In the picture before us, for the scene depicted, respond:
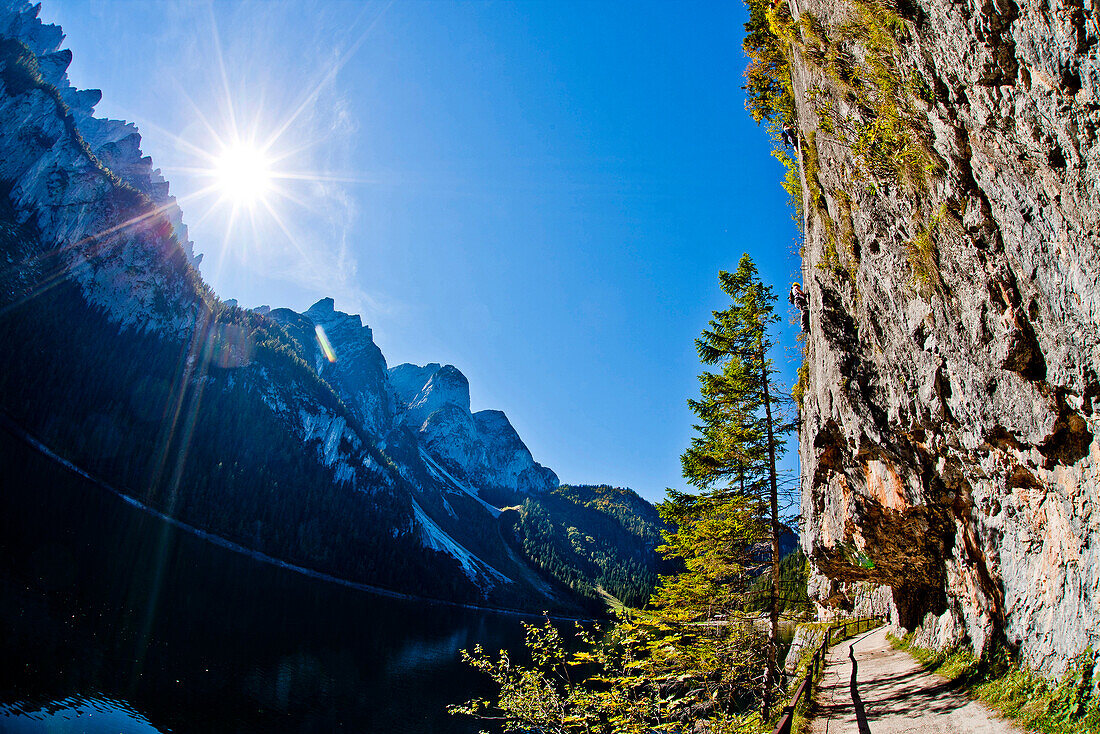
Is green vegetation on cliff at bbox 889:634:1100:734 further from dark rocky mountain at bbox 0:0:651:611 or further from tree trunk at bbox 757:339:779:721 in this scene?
dark rocky mountain at bbox 0:0:651:611

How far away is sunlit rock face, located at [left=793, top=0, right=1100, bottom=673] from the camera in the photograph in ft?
18.7

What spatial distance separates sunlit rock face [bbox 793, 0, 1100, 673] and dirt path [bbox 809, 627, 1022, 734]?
124cm

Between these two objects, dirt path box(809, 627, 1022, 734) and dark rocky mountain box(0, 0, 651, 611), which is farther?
dark rocky mountain box(0, 0, 651, 611)

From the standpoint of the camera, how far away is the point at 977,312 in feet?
24.7

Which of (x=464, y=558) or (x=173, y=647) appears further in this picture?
(x=464, y=558)

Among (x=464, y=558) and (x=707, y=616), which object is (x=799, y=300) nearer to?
(x=707, y=616)

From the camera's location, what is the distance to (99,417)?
114 meters

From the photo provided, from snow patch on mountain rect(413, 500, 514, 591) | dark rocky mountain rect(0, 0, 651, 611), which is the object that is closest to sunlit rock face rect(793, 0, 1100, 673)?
dark rocky mountain rect(0, 0, 651, 611)

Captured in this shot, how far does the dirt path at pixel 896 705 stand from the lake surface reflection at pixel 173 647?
2763 centimetres

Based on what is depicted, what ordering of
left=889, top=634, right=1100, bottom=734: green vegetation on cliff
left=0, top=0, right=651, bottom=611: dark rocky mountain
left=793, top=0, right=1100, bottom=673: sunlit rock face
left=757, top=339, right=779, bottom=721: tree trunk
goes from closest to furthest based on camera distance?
left=793, top=0, right=1100, bottom=673: sunlit rock face < left=889, top=634, right=1100, bottom=734: green vegetation on cliff < left=757, top=339, right=779, bottom=721: tree trunk < left=0, top=0, right=651, bottom=611: dark rocky mountain

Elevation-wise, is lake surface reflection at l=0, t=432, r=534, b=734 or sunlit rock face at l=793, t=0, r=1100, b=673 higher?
sunlit rock face at l=793, t=0, r=1100, b=673

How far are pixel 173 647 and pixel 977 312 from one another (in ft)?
156

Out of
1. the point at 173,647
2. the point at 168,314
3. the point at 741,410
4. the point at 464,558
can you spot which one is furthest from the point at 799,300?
the point at 168,314

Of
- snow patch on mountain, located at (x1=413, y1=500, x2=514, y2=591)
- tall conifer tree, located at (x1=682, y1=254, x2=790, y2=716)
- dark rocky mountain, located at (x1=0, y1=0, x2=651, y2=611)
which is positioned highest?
dark rocky mountain, located at (x1=0, y1=0, x2=651, y2=611)
